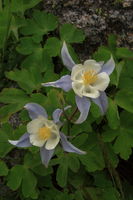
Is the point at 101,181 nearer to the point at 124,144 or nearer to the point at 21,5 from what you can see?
the point at 124,144

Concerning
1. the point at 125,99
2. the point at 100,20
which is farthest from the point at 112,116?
the point at 100,20

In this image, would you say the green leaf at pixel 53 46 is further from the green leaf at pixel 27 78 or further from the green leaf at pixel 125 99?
the green leaf at pixel 125 99

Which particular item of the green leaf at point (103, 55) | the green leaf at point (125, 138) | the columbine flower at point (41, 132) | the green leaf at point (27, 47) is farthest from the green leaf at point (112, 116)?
the green leaf at point (27, 47)

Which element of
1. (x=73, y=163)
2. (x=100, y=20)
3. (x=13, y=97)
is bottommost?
(x=73, y=163)

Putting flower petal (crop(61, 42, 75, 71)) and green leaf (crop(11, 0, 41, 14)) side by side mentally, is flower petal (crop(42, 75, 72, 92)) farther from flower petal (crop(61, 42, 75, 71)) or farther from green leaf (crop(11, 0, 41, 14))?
green leaf (crop(11, 0, 41, 14))

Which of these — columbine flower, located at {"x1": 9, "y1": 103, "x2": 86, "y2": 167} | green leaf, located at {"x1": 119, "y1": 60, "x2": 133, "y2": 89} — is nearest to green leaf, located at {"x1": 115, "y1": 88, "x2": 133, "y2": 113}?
green leaf, located at {"x1": 119, "y1": 60, "x2": 133, "y2": 89}

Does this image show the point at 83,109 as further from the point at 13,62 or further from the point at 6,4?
the point at 6,4
